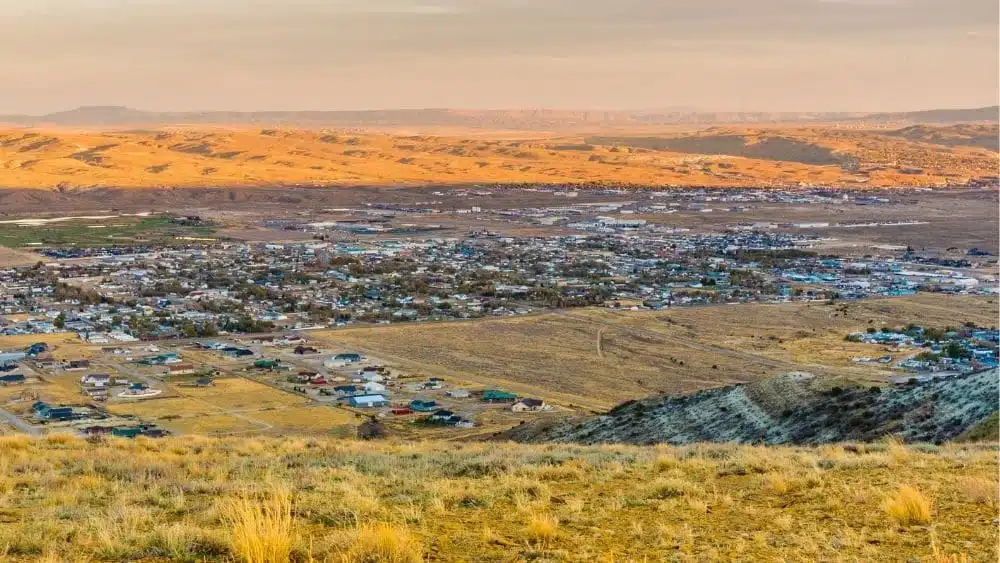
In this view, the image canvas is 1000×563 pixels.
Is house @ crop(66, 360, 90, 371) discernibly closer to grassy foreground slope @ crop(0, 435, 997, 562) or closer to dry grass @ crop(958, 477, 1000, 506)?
grassy foreground slope @ crop(0, 435, 997, 562)

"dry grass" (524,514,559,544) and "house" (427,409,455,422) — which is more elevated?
"dry grass" (524,514,559,544)

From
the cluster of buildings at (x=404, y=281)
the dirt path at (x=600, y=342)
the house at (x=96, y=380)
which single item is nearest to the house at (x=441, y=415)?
the house at (x=96, y=380)

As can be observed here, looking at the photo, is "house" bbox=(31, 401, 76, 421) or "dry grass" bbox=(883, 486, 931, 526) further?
"house" bbox=(31, 401, 76, 421)

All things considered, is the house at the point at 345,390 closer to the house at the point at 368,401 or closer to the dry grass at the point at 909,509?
the house at the point at 368,401

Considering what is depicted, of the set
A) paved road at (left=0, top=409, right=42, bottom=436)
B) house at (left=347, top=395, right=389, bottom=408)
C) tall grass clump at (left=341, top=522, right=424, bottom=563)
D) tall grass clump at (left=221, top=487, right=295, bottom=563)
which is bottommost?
house at (left=347, top=395, right=389, bottom=408)

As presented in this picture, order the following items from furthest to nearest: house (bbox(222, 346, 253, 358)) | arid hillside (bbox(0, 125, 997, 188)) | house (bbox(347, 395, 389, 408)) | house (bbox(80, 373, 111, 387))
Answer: arid hillside (bbox(0, 125, 997, 188)) < house (bbox(222, 346, 253, 358)) < house (bbox(80, 373, 111, 387)) < house (bbox(347, 395, 389, 408))

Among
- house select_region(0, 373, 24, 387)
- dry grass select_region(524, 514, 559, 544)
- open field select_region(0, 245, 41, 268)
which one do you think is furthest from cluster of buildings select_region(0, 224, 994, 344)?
dry grass select_region(524, 514, 559, 544)

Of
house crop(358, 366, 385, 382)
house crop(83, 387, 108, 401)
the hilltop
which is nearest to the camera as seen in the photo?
the hilltop
